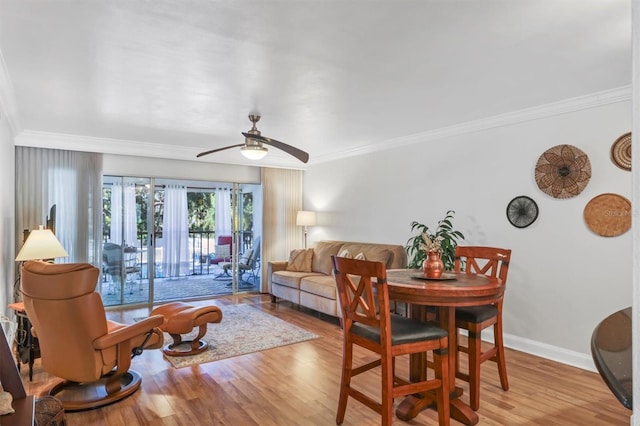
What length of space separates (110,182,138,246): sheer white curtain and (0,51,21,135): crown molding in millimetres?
1643

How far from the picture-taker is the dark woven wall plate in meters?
3.88

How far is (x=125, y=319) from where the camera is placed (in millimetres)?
5180

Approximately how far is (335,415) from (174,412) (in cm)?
113

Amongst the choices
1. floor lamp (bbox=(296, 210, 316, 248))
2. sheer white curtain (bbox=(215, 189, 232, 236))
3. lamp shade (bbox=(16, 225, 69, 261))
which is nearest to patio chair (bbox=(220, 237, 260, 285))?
sheer white curtain (bbox=(215, 189, 232, 236))

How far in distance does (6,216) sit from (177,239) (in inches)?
111

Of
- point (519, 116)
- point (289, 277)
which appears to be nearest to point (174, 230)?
point (289, 277)

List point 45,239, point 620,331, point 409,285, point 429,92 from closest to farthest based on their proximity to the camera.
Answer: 1. point 620,331
2. point 409,285
3. point 429,92
4. point 45,239

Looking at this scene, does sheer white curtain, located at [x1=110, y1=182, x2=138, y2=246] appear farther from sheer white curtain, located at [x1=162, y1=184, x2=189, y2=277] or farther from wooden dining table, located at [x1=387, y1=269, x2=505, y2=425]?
wooden dining table, located at [x1=387, y1=269, x2=505, y2=425]

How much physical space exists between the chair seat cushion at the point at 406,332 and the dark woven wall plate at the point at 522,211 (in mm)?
2055

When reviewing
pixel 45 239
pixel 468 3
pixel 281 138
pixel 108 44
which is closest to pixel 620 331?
pixel 468 3

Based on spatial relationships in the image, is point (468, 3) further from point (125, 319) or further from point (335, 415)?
point (125, 319)

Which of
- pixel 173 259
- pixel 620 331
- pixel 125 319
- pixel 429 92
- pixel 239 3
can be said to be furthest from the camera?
pixel 173 259

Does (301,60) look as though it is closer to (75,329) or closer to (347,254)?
(75,329)

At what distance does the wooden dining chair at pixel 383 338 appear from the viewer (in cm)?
223
